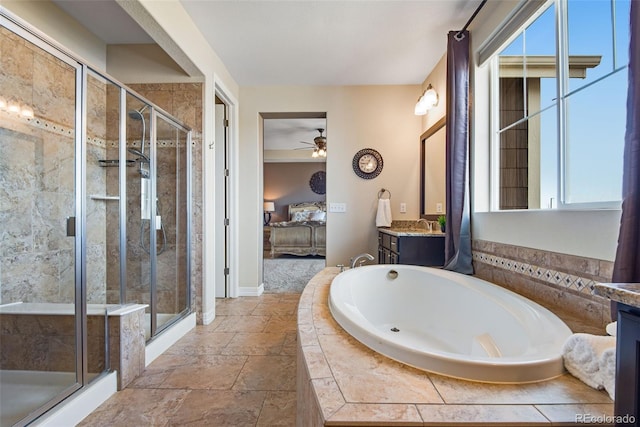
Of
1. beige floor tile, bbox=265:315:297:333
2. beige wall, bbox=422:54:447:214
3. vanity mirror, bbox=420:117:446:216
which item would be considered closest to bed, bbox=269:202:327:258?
vanity mirror, bbox=420:117:446:216

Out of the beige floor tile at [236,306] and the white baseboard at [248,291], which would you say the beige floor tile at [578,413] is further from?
the white baseboard at [248,291]

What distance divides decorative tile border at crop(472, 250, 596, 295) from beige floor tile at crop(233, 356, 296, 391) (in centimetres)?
148

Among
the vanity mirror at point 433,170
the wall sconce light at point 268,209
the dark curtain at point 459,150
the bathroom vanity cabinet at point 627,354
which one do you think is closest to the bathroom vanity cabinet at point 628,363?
the bathroom vanity cabinet at point 627,354

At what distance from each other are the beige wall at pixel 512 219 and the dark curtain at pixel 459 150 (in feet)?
0.18

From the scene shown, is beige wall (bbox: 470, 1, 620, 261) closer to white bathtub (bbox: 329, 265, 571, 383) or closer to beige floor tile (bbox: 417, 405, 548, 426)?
white bathtub (bbox: 329, 265, 571, 383)

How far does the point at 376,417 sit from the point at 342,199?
115 inches

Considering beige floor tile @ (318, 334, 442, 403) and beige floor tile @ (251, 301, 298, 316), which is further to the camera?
beige floor tile @ (251, 301, 298, 316)

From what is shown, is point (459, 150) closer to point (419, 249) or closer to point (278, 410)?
point (419, 249)

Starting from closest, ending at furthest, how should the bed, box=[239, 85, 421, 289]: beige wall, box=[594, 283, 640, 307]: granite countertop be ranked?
box=[594, 283, 640, 307]: granite countertop
box=[239, 85, 421, 289]: beige wall
the bed

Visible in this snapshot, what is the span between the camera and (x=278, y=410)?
4.82 feet

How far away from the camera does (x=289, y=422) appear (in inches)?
54.3

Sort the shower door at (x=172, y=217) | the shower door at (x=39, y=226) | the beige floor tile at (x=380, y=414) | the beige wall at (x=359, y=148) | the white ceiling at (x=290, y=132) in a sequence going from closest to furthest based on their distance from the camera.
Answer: the beige floor tile at (x=380, y=414), the shower door at (x=39, y=226), the shower door at (x=172, y=217), the beige wall at (x=359, y=148), the white ceiling at (x=290, y=132)

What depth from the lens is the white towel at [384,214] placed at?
3352 mm

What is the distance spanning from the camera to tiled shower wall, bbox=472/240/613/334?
1.18 metres
